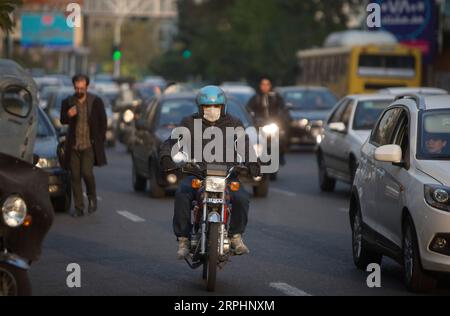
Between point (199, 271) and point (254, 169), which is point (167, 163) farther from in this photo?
point (199, 271)

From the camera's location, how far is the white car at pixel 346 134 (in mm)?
21438

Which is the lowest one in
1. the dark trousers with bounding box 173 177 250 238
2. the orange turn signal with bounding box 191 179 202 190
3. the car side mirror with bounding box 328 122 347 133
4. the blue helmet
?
the car side mirror with bounding box 328 122 347 133

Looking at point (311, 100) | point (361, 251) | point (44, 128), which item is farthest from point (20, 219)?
point (311, 100)

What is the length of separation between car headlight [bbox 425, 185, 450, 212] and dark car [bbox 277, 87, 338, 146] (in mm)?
24168

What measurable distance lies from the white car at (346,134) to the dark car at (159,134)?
4.06ft

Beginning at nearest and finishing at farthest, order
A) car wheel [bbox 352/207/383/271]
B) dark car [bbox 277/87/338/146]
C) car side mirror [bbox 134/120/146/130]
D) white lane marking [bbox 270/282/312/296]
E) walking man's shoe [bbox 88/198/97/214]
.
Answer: white lane marking [bbox 270/282/312/296], car wheel [bbox 352/207/383/271], walking man's shoe [bbox 88/198/97/214], car side mirror [bbox 134/120/146/130], dark car [bbox 277/87/338/146]

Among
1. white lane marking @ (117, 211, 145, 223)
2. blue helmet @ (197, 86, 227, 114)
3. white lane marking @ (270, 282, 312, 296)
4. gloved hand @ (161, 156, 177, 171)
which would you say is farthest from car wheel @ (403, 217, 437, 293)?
white lane marking @ (117, 211, 145, 223)

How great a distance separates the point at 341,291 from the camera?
11297mm

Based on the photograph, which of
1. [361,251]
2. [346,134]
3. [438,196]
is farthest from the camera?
[346,134]

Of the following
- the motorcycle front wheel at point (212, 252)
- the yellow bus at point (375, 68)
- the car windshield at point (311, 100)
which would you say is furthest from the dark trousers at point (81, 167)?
the yellow bus at point (375, 68)

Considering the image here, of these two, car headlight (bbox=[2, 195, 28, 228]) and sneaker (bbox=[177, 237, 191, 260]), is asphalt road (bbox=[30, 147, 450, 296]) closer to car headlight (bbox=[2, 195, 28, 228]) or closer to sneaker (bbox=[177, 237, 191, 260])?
sneaker (bbox=[177, 237, 191, 260])

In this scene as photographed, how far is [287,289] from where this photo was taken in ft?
37.3

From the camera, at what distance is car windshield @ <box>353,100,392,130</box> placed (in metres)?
22.0

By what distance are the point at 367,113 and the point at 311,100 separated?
14.9m
